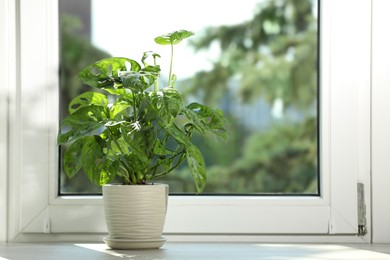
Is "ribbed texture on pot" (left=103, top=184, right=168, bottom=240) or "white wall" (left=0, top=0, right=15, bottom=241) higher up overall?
"white wall" (left=0, top=0, right=15, bottom=241)

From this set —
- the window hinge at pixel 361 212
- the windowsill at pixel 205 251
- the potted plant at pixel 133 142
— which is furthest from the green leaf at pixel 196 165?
the window hinge at pixel 361 212

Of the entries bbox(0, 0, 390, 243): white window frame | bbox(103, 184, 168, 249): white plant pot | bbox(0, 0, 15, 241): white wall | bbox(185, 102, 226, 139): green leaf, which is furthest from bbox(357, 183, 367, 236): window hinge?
bbox(0, 0, 15, 241): white wall

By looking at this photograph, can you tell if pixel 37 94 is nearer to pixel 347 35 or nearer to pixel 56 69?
pixel 56 69

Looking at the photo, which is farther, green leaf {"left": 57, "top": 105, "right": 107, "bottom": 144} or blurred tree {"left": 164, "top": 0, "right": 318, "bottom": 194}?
blurred tree {"left": 164, "top": 0, "right": 318, "bottom": 194}

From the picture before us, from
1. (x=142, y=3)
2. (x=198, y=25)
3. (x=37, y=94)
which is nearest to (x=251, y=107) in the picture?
(x=198, y=25)

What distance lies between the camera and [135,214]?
188 cm

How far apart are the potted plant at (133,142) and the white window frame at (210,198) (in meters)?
0.21

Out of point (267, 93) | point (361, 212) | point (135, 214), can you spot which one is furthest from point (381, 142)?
point (135, 214)

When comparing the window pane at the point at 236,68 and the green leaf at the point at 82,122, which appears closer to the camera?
the green leaf at the point at 82,122

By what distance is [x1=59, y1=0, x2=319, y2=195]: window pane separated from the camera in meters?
2.20

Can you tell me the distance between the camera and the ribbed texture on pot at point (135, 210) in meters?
1.88

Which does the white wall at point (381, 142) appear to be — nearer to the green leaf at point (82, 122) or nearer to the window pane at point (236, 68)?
the window pane at point (236, 68)

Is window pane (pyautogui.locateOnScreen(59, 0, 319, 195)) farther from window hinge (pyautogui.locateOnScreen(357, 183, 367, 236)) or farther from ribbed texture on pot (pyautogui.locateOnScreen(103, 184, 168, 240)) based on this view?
ribbed texture on pot (pyautogui.locateOnScreen(103, 184, 168, 240))

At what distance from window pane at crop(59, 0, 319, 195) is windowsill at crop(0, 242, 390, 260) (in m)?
0.20
